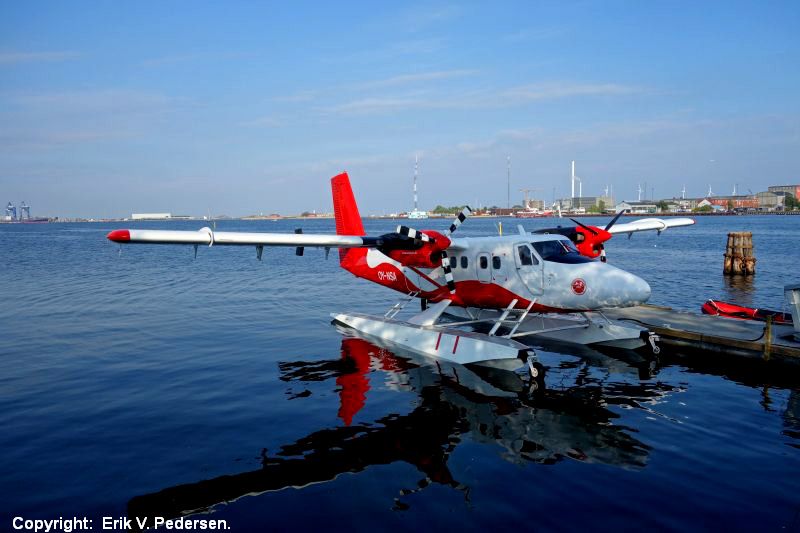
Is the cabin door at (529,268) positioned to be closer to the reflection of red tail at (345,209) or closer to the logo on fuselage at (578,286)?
the logo on fuselage at (578,286)

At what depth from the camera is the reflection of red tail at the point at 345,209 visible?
911 inches

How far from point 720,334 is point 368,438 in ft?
39.3

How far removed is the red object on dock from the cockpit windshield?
812cm

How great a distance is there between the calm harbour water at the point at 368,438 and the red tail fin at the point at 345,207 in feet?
15.1

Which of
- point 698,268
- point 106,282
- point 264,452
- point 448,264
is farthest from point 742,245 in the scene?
point 106,282

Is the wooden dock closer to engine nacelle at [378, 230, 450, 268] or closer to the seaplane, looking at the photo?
the seaplane

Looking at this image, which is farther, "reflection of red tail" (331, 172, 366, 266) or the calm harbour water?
"reflection of red tail" (331, 172, 366, 266)

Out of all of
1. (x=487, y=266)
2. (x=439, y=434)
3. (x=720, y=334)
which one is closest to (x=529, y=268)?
(x=487, y=266)

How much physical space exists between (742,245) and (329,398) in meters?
34.7

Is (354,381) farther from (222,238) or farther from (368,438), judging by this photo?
(222,238)

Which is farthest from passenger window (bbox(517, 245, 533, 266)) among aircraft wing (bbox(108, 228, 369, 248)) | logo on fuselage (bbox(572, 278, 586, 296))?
aircraft wing (bbox(108, 228, 369, 248))

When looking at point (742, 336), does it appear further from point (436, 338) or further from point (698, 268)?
point (698, 268)

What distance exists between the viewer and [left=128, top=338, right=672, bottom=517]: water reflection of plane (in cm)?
941

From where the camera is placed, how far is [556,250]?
16.9m
